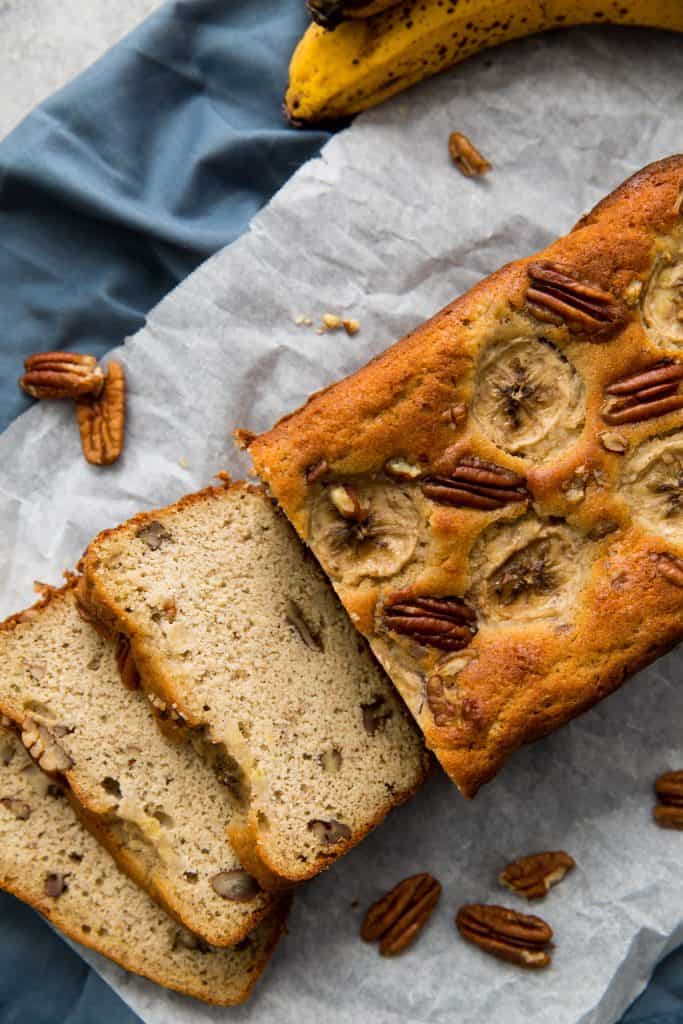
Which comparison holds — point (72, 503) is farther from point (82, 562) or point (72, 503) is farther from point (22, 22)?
point (22, 22)

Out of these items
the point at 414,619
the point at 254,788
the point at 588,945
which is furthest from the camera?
the point at 588,945

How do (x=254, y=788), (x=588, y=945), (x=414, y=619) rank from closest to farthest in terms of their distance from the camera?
(x=414, y=619), (x=254, y=788), (x=588, y=945)

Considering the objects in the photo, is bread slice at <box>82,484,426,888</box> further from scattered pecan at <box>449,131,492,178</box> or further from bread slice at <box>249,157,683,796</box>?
scattered pecan at <box>449,131,492,178</box>

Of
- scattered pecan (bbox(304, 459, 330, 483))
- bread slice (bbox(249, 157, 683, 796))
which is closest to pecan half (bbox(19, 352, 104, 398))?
bread slice (bbox(249, 157, 683, 796))

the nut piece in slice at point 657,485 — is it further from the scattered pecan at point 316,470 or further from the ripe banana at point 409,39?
the ripe banana at point 409,39

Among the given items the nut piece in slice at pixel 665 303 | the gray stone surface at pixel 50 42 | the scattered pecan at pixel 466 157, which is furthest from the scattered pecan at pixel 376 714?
the gray stone surface at pixel 50 42

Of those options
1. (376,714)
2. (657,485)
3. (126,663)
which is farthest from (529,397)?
(126,663)

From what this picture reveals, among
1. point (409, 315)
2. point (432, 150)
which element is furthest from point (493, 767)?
point (432, 150)
